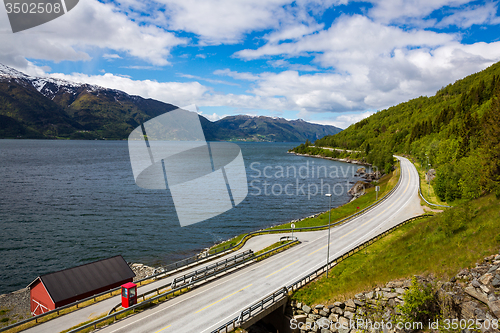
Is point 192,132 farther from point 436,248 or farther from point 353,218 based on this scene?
point 353,218

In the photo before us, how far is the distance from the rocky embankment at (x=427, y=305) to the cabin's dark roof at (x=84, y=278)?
19556 mm

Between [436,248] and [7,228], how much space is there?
229ft

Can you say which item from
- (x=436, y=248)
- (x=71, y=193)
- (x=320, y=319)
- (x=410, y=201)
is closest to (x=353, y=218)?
(x=410, y=201)

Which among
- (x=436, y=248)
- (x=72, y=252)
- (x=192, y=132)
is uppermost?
(x=192, y=132)

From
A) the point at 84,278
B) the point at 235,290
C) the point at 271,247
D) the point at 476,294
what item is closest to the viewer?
the point at 476,294

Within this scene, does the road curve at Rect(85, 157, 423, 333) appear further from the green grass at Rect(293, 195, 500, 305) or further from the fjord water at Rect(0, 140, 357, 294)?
the fjord water at Rect(0, 140, 357, 294)

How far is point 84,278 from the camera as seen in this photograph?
28672 millimetres

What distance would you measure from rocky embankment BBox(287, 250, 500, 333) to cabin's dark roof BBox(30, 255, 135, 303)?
64.2 feet

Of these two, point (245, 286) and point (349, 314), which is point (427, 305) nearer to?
point (349, 314)

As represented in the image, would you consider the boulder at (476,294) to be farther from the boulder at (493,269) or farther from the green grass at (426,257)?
the green grass at (426,257)

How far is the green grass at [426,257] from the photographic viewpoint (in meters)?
22.0

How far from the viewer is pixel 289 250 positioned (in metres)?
37.4

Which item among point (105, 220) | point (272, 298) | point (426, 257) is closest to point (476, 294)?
point (426, 257)

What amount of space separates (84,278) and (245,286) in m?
17.2
